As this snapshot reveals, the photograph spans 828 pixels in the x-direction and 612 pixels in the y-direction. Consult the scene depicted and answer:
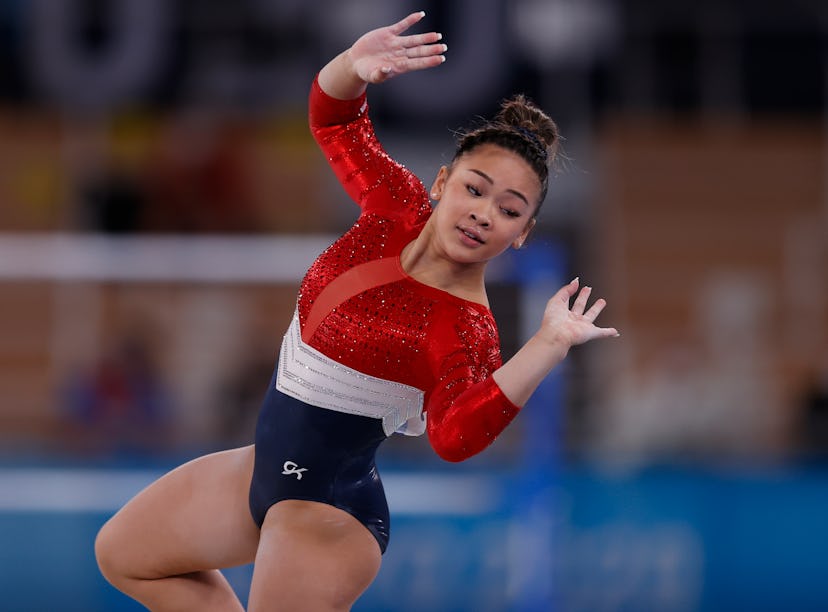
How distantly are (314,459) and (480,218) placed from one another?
629 mm

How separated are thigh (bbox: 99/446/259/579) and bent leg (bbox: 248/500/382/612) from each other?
12cm

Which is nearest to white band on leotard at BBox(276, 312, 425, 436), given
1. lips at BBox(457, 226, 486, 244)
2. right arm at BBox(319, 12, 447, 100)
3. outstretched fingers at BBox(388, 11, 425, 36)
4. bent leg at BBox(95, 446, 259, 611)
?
bent leg at BBox(95, 446, 259, 611)

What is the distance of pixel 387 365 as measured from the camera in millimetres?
2668

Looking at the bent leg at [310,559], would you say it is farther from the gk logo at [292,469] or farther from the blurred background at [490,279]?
the blurred background at [490,279]

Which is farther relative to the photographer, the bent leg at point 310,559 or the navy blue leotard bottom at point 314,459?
the navy blue leotard bottom at point 314,459

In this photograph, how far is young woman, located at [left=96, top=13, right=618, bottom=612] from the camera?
8.50ft

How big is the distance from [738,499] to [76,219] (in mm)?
4352

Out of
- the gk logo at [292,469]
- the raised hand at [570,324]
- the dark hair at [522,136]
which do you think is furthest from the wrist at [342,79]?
the gk logo at [292,469]

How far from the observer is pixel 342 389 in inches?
106

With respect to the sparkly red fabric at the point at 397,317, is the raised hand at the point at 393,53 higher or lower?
higher

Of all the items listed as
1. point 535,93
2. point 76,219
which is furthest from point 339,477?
point 76,219


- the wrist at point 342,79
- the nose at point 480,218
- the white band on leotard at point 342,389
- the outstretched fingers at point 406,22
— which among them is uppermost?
the outstretched fingers at point 406,22

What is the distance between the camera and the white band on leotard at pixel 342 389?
2695 mm

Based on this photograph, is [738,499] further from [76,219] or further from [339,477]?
[76,219]
